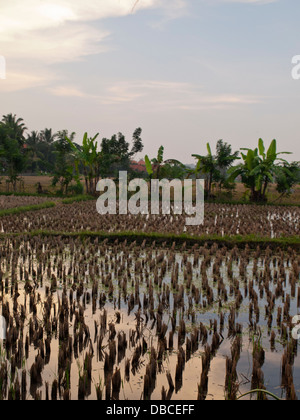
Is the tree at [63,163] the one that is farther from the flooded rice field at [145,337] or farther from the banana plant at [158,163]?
the flooded rice field at [145,337]

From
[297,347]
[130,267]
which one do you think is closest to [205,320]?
[297,347]

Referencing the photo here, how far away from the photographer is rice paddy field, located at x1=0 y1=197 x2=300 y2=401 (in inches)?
128

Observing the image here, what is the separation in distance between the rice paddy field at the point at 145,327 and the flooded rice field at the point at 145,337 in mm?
11

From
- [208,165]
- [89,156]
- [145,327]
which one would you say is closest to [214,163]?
[208,165]

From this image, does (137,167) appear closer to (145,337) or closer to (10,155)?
(10,155)

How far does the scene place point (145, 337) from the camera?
421 cm

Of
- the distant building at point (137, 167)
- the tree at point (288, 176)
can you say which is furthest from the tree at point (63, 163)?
the tree at point (288, 176)

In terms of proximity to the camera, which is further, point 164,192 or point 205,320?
point 164,192

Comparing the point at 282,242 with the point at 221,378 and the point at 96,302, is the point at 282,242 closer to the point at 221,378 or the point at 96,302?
the point at 96,302

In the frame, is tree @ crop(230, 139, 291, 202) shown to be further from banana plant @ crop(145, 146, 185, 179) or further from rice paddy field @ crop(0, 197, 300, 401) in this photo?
rice paddy field @ crop(0, 197, 300, 401)

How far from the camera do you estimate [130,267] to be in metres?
7.39

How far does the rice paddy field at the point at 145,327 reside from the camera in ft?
10.7

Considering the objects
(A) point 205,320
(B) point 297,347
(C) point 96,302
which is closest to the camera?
(B) point 297,347
